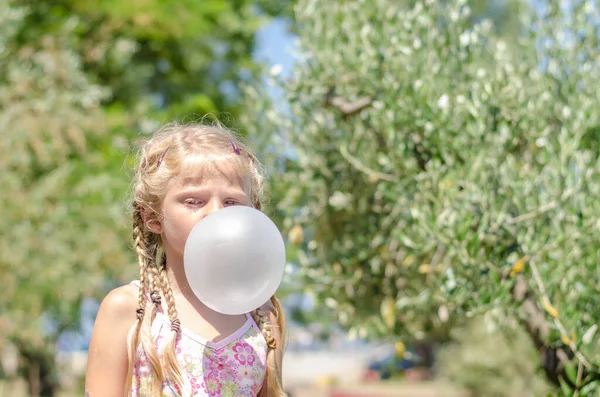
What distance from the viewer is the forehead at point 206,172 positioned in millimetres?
2658

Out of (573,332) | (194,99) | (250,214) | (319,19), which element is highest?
(194,99)

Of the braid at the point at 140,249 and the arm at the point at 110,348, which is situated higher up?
the braid at the point at 140,249

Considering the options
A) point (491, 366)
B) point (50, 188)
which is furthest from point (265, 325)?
point (491, 366)

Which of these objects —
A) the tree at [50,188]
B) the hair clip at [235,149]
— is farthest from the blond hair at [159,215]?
the tree at [50,188]

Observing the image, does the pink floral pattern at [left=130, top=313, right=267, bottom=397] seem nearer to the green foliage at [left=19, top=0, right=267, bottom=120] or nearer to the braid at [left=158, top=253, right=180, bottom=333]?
the braid at [left=158, top=253, right=180, bottom=333]

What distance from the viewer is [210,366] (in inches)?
104

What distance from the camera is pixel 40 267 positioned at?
10094mm

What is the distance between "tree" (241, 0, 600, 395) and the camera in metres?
4.20

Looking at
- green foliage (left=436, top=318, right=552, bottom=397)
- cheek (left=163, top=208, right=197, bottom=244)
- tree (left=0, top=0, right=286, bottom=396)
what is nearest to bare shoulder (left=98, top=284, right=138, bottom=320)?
cheek (left=163, top=208, right=197, bottom=244)

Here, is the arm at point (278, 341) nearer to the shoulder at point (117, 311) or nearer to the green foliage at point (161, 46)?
the shoulder at point (117, 311)

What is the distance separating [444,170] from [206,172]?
2.07 meters

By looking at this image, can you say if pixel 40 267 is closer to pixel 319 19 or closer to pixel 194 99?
pixel 194 99

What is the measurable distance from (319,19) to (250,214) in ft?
10.4

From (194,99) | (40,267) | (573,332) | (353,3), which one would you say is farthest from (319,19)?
(194,99)
